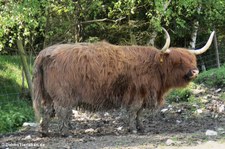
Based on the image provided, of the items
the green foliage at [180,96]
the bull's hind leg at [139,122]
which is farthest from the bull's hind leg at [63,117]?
the green foliage at [180,96]

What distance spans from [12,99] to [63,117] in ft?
15.8

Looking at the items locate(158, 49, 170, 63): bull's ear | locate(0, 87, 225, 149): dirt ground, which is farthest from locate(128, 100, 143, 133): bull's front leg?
locate(158, 49, 170, 63): bull's ear

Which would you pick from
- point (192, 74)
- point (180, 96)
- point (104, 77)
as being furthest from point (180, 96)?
point (104, 77)

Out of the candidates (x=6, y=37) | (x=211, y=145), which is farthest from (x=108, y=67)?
(x=6, y=37)

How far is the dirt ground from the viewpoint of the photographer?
601cm

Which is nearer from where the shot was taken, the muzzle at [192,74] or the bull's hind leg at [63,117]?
the bull's hind leg at [63,117]

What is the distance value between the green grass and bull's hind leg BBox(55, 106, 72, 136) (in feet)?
8.53

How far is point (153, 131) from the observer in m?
7.54

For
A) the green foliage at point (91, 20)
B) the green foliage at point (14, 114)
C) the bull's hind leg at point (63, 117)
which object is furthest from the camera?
the green foliage at point (14, 114)

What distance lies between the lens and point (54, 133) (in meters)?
7.37

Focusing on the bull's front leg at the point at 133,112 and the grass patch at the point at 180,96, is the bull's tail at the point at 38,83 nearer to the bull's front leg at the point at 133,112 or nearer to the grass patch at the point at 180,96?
the bull's front leg at the point at 133,112

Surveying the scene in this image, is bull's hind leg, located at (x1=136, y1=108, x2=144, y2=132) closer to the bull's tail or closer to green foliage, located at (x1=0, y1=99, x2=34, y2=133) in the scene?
the bull's tail

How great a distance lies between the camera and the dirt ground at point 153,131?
6.01 meters

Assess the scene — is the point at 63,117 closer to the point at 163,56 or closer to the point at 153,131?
the point at 153,131
